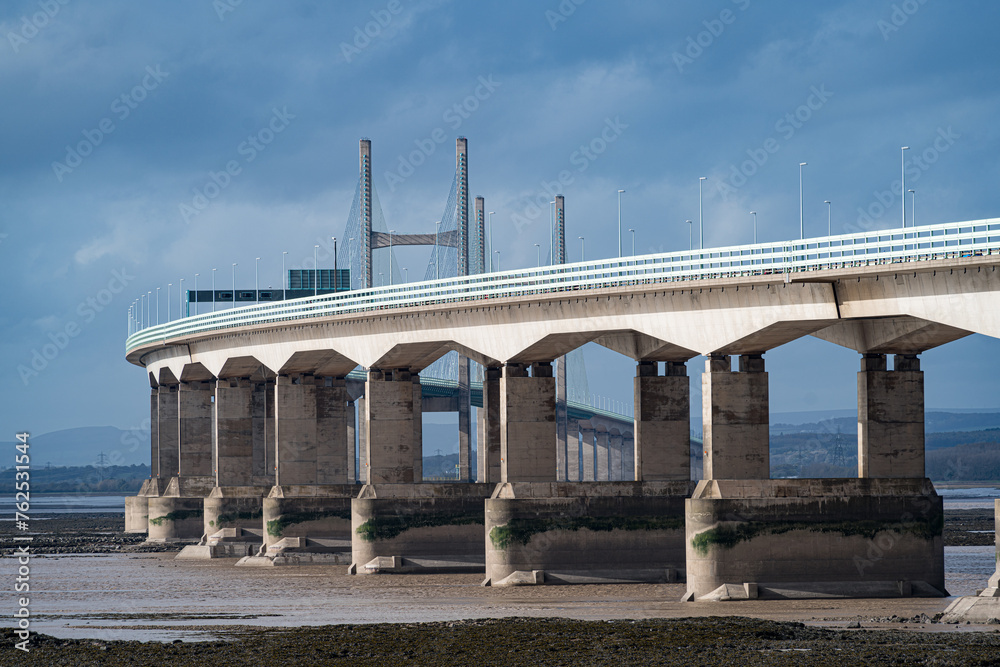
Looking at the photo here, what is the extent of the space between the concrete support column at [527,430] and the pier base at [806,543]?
1269 centimetres

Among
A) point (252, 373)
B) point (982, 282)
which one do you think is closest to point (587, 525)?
point (982, 282)

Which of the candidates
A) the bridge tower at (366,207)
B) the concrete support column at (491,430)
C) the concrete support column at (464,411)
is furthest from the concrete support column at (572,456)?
the concrete support column at (491,430)

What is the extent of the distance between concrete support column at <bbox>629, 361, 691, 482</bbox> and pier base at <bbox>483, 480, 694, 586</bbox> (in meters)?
1.99

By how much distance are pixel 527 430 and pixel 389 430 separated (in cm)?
1095

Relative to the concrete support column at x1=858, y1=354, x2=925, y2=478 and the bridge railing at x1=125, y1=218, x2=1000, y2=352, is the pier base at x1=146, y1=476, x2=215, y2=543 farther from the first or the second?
the concrete support column at x1=858, y1=354, x2=925, y2=478

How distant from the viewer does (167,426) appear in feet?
361

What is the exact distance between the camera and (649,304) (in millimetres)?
56094

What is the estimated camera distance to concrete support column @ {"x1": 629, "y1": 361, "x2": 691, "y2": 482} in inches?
2419

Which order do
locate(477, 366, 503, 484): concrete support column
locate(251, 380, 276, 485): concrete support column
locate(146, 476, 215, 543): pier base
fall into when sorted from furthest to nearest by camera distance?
1. locate(146, 476, 215, 543): pier base
2. locate(251, 380, 276, 485): concrete support column
3. locate(477, 366, 503, 484): concrete support column

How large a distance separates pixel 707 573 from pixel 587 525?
10.0 meters

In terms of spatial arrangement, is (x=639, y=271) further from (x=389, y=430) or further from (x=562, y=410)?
(x=562, y=410)

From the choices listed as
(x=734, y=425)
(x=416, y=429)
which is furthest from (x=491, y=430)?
(x=734, y=425)

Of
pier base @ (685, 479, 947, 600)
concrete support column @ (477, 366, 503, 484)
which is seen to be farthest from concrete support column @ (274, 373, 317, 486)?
pier base @ (685, 479, 947, 600)

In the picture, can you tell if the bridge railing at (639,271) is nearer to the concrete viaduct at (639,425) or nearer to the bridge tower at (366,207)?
the concrete viaduct at (639,425)
